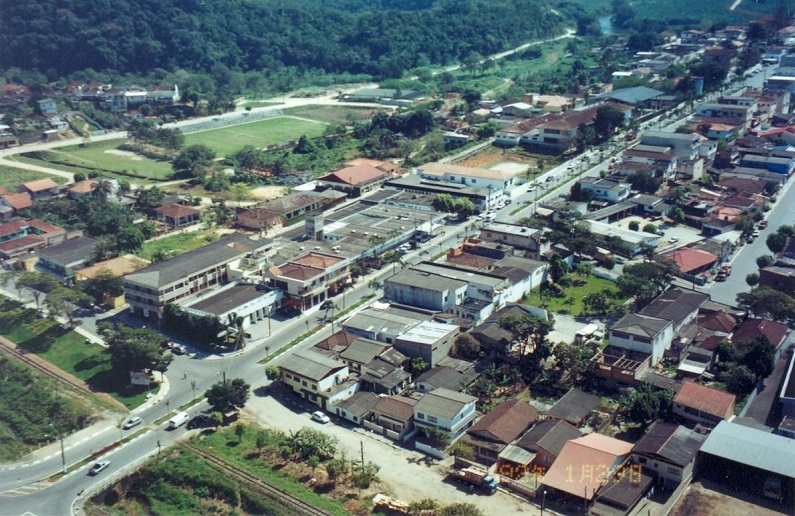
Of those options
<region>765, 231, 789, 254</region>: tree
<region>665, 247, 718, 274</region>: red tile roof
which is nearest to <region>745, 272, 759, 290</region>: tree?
→ <region>665, 247, 718, 274</region>: red tile roof

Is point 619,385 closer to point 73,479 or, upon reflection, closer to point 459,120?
point 73,479

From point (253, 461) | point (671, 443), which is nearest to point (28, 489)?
point (253, 461)

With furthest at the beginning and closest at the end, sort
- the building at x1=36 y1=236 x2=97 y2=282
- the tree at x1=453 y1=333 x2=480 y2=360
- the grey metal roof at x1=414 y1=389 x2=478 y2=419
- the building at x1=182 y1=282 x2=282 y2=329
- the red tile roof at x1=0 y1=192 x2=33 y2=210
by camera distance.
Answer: the red tile roof at x1=0 y1=192 x2=33 y2=210, the building at x1=36 y1=236 x2=97 y2=282, the building at x1=182 y1=282 x2=282 y2=329, the tree at x1=453 y1=333 x2=480 y2=360, the grey metal roof at x1=414 y1=389 x2=478 y2=419

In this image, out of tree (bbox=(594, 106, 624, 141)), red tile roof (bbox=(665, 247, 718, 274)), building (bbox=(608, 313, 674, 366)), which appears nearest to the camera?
building (bbox=(608, 313, 674, 366))

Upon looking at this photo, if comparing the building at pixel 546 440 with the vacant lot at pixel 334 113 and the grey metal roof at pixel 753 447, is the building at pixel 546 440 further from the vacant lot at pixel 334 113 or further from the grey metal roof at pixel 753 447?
the vacant lot at pixel 334 113

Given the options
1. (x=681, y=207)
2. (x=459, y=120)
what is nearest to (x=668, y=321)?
(x=681, y=207)

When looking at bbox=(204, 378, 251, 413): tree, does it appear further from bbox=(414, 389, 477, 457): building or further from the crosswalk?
bbox=(414, 389, 477, 457): building
